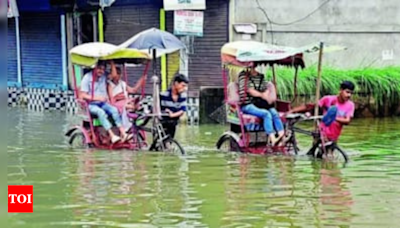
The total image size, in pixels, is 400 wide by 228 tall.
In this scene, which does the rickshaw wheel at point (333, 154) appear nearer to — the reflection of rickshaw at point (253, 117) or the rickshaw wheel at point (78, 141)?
→ the reflection of rickshaw at point (253, 117)

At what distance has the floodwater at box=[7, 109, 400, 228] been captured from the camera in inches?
310

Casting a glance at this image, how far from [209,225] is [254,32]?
38.4ft

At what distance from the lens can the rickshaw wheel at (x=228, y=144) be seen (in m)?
13.1

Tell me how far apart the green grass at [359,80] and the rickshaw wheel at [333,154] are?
6.26 meters

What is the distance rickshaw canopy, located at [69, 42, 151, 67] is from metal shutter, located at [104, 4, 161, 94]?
602 centimetres

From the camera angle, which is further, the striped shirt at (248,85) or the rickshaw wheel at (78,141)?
the rickshaw wheel at (78,141)

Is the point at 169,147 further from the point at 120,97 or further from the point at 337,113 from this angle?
the point at 337,113

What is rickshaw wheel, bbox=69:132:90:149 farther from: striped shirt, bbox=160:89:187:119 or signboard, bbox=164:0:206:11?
signboard, bbox=164:0:206:11

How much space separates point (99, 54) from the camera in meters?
13.4

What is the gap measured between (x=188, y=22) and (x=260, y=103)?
609 cm

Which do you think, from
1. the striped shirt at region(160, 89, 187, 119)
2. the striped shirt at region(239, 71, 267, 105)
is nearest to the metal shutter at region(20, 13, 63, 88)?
the striped shirt at region(160, 89, 187, 119)

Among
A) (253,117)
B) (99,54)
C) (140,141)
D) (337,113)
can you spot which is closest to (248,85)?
(253,117)

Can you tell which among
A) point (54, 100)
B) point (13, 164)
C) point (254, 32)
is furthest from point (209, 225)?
point (54, 100)

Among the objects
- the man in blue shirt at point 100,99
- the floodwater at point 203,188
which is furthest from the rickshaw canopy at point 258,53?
the man in blue shirt at point 100,99
